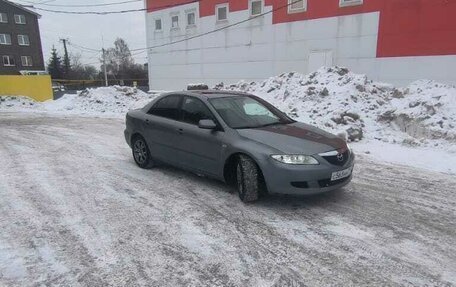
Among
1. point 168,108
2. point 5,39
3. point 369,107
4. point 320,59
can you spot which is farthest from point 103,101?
→ point 5,39

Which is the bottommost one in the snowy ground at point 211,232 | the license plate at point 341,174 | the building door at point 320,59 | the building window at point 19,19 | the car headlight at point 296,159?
the snowy ground at point 211,232

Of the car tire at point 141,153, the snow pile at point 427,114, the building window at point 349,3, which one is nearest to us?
the car tire at point 141,153

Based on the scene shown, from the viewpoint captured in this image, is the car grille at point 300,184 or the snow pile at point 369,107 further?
the snow pile at point 369,107

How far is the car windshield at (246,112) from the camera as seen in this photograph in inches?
225

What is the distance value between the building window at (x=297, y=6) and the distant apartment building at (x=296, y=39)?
5 centimetres

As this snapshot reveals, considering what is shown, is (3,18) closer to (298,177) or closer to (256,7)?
(256,7)

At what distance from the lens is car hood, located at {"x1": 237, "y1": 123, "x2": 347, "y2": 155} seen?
5.00 m

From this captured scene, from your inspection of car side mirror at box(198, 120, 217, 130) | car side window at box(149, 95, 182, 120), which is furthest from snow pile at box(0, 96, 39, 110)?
car side mirror at box(198, 120, 217, 130)

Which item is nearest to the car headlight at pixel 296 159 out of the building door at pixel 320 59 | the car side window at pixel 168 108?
the car side window at pixel 168 108

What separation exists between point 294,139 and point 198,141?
1485 mm

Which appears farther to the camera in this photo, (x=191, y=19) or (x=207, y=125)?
(x=191, y=19)

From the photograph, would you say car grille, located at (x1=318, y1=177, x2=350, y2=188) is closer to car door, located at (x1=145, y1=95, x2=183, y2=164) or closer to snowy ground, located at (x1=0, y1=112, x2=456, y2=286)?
snowy ground, located at (x1=0, y1=112, x2=456, y2=286)

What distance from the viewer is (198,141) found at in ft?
19.2

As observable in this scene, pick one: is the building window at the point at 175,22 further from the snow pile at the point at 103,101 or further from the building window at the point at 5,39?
the building window at the point at 5,39
